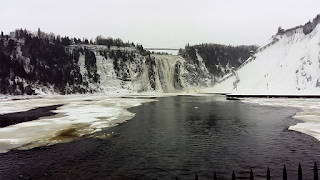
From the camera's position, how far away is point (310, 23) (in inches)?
3297

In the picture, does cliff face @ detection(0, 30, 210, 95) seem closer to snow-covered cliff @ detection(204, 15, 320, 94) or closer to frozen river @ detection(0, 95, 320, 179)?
snow-covered cliff @ detection(204, 15, 320, 94)

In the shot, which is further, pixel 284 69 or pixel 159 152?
pixel 284 69

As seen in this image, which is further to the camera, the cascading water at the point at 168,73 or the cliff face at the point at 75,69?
the cascading water at the point at 168,73

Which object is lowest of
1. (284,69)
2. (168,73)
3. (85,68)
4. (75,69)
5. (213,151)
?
(213,151)

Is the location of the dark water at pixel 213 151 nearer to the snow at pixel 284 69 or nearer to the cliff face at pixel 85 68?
the snow at pixel 284 69

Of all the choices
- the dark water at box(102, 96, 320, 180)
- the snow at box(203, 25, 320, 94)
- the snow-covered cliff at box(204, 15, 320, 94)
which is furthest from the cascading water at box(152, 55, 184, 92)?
the dark water at box(102, 96, 320, 180)

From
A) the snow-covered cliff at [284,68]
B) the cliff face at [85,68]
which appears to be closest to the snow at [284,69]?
A: the snow-covered cliff at [284,68]

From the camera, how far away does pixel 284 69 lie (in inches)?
3061

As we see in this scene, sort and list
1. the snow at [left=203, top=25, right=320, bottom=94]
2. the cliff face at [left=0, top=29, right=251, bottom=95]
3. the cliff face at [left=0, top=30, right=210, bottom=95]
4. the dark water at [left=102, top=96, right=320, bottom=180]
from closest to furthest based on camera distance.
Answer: the dark water at [left=102, top=96, right=320, bottom=180] → the snow at [left=203, top=25, right=320, bottom=94] → the cliff face at [left=0, top=30, right=210, bottom=95] → the cliff face at [left=0, top=29, right=251, bottom=95]

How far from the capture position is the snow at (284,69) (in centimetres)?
6519

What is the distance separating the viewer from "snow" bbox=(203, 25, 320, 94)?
6519cm

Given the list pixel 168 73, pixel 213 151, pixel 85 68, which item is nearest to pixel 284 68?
pixel 168 73

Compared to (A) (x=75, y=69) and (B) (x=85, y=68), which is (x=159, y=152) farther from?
(B) (x=85, y=68)

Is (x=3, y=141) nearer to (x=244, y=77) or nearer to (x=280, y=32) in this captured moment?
(x=244, y=77)
